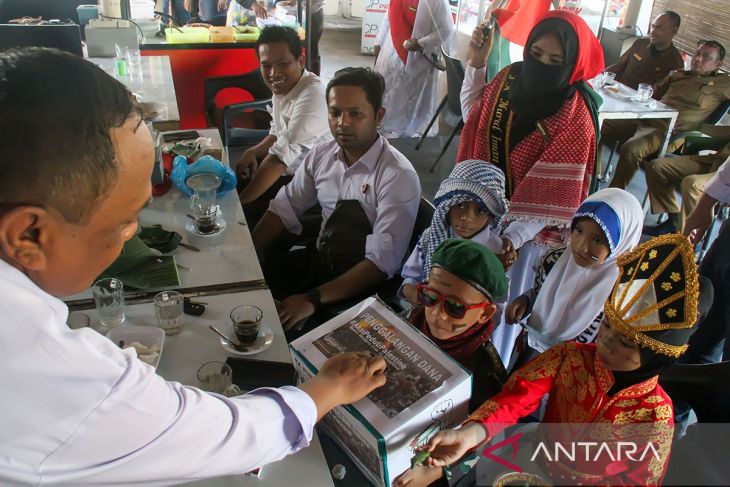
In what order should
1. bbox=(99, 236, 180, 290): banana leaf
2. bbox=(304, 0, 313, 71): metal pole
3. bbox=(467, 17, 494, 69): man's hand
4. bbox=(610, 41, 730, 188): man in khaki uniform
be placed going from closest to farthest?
bbox=(99, 236, 180, 290): banana leaf, bbox=(467, 17, 494, 69): man's hand, bbox=(610, 41, 730, 188): man in khaki uniform, bbox=(304, 0, 313, 71): metal pole

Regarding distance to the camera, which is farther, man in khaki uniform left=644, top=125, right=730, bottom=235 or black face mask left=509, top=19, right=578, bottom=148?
man in khaki uniform left=644, top=125, right=730, bottom=235

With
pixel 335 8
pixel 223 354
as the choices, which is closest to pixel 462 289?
pixel 223 354

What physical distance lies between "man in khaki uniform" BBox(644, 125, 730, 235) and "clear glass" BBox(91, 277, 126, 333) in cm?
347

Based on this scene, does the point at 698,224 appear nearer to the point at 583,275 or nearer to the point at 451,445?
the point at 583,275

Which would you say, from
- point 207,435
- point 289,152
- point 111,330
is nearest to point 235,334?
point 111,330

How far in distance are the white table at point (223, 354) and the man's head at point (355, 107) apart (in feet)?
2.68

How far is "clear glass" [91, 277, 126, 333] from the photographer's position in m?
1.59

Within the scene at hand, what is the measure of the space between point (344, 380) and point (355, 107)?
1391 mm

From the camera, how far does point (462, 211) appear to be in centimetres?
200

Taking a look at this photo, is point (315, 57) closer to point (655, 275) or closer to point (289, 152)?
point (289, 152)

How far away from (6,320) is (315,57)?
5.32 meters

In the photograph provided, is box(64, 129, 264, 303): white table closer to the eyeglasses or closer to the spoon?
the spoon

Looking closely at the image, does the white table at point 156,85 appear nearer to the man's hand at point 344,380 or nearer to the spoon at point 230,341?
the spoon at point 230,341

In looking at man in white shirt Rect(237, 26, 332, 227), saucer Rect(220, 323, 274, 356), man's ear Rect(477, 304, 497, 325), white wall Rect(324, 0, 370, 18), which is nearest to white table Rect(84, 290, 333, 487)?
saucer Rect(220, 323, 274, 356)
